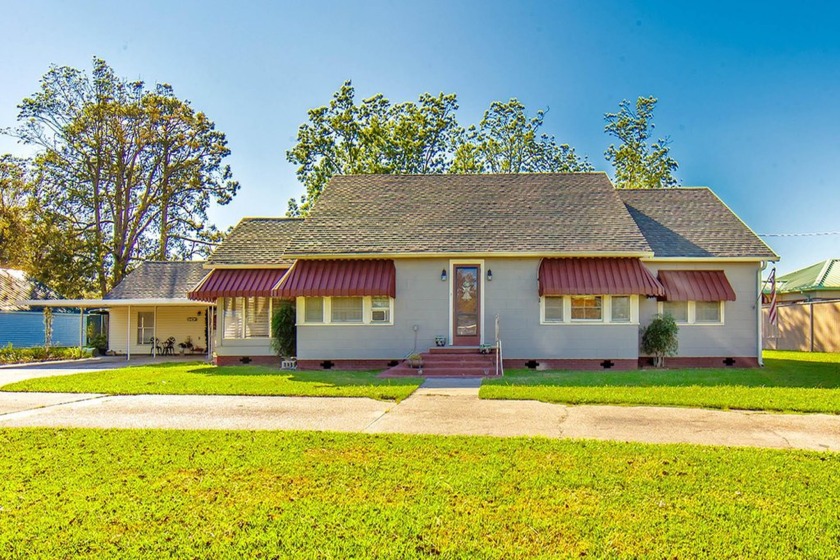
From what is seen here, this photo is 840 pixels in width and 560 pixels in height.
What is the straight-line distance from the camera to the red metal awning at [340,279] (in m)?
15.2

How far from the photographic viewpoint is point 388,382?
1253cm

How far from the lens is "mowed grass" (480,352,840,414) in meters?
9.72

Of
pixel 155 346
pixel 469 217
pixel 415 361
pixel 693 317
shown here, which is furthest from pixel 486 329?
pixel 155 346

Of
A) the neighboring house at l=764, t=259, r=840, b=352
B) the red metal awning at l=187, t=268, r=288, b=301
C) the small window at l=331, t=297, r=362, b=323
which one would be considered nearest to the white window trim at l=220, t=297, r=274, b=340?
the red metal awning at l=187, t=268, r=288, b=301

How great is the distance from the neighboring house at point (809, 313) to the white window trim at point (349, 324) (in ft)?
39.2

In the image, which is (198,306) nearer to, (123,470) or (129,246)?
(129,246)

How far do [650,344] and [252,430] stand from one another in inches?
461

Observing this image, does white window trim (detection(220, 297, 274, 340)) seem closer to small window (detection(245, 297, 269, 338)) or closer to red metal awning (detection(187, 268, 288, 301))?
small window (detection(245, 297, 269, 338))

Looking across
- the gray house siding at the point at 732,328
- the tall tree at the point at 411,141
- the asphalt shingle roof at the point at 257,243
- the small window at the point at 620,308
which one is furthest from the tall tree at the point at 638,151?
the asphalt shingle roof at the point at 257,243

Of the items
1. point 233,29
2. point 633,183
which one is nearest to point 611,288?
point 233,29

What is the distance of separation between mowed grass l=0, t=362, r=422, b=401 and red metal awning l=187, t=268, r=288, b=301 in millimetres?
2529

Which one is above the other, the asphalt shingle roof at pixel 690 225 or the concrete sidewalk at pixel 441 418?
the asphalt shingle roof at pixel 690 225

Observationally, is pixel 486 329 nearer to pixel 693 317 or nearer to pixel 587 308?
pixel 587 308

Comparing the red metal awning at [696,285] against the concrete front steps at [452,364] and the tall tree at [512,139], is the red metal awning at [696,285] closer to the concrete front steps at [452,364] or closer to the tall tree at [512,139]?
the concrete front steps at [452,364]
